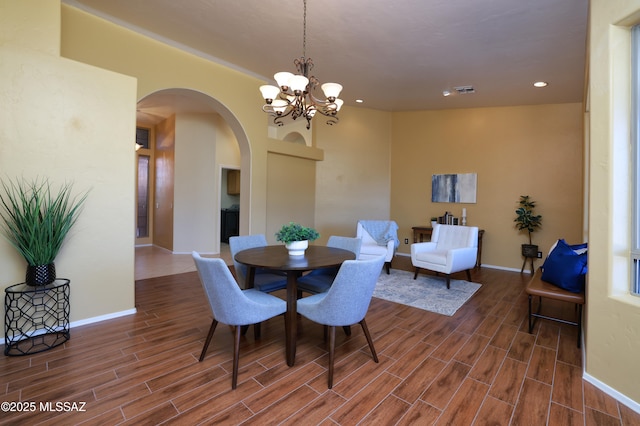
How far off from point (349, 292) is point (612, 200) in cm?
173

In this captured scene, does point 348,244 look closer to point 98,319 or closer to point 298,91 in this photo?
point 298,91

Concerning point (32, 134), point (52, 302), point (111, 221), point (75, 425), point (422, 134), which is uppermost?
point (422, 134)

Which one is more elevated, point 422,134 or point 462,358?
point 422,134

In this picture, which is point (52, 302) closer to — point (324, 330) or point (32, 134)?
point (32, 134)

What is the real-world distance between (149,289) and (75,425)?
2.55 m

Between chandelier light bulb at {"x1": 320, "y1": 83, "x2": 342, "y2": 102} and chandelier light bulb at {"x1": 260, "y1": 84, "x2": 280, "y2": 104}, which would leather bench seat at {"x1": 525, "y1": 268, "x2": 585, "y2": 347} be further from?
chandelier light bulb at {"x1": 260, "y1": 84, "x2": 280, "y2": 104}

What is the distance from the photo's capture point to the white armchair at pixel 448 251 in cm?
403

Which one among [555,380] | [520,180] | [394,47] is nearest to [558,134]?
[520,180]

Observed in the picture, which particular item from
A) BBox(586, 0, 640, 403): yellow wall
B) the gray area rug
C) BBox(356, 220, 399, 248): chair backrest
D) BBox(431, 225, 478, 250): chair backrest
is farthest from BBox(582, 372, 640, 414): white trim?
BBox(356, 220, 399, 248): chair backrest

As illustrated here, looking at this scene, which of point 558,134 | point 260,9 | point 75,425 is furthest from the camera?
point 558,134

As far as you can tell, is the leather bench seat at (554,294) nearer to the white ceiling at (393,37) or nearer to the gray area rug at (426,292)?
the gray area rug at (426,292)

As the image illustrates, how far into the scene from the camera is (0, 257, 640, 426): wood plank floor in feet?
5.41

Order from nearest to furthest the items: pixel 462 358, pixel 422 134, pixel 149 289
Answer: pixel 462 358, pixel 149 289, pixel 422 134

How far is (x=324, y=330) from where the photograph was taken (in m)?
2.63
